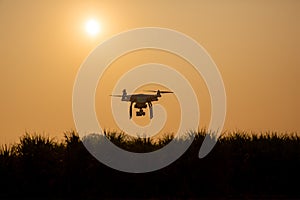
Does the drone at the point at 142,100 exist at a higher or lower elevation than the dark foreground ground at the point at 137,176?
higher

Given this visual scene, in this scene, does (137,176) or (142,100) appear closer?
(137,176)

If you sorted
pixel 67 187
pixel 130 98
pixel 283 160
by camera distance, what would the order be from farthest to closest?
pixel 130 98 → pixel 283 160 → pixel 67 187

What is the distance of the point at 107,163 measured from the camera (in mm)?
24406

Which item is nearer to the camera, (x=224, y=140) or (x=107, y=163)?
(x=107, y=163)

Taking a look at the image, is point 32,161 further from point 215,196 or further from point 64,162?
point 215,196

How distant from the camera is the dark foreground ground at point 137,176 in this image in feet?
78.2

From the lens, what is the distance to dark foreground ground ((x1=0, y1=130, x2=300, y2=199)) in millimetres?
23828

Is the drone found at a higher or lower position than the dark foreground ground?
higher

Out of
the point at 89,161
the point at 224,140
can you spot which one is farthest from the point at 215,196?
the point at 89,161

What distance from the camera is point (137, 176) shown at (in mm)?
24000

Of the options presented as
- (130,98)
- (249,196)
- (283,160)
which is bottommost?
(249,196)

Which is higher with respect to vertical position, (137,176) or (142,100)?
(142,100)

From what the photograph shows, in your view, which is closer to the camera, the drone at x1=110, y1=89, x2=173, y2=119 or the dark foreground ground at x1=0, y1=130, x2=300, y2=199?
the dark foreground ground at x1=0, y1=130, x2=300, y2=199

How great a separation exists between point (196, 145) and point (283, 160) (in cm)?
402
